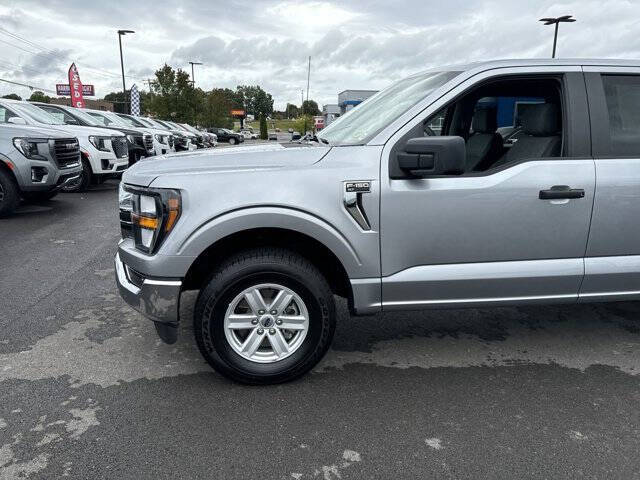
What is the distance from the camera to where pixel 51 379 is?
3.11 meters

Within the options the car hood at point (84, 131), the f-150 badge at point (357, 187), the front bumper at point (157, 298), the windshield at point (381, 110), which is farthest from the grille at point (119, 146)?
the f-150 badge at point (357, 187)

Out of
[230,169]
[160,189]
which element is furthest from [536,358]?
[160,189]

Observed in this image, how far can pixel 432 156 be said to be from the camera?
9.12 feet

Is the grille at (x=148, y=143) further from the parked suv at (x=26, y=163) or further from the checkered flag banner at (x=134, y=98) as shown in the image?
the checkered flag banner at (x=134, y=98)

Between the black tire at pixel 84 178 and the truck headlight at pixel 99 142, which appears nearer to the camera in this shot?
the truck headlight at pixel 99 142

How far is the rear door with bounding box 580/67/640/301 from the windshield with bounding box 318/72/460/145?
3.15 ft

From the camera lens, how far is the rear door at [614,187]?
3.11 meters

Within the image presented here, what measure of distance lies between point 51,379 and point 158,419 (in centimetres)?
87

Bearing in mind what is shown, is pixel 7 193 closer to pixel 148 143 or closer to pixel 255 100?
pixel 148 143

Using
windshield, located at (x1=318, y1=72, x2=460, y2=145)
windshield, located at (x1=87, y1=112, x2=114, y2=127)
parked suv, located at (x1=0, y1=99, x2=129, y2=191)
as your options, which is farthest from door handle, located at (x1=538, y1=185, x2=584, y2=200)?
windshield, located at (x1=87, y1=112, x2=114, y2=127)

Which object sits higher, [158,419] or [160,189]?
[160,189]

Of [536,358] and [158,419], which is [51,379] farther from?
[536,358]

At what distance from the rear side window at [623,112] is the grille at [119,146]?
10078 mm

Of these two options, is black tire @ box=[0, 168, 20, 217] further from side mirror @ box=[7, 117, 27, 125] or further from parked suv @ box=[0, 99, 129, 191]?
parked suv @ box=[0, 99, 129, 191]
